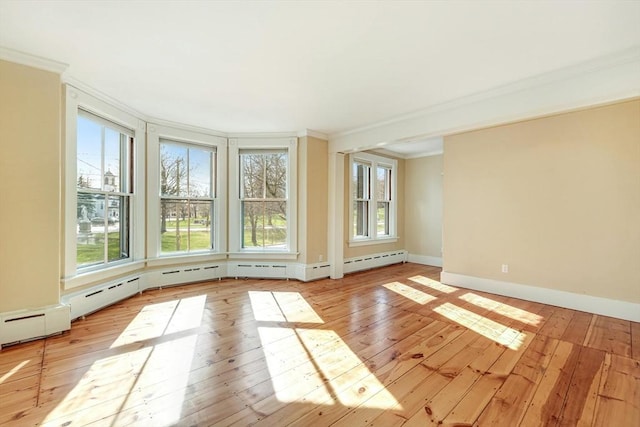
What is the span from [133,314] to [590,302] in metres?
5.51

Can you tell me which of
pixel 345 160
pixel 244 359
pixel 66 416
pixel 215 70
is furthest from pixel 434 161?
pixel 66 416

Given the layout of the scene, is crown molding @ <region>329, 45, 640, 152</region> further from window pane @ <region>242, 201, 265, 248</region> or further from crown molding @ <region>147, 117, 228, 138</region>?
crown molding @ <region>147, 117, 228, 138</region>

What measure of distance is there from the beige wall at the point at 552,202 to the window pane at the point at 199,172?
162 inches

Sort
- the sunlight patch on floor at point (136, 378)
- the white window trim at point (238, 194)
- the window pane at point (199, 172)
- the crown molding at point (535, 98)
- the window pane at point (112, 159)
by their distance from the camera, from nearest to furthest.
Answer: the sunlight patch on floor at point (136, 378) < the crown molding at point (535, 98) < the window pane at point (112, 159) < the window pane at point (199, 172) < the white window trim at point (238, 194)

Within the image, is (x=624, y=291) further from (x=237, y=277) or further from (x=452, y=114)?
(x=237, y=277)

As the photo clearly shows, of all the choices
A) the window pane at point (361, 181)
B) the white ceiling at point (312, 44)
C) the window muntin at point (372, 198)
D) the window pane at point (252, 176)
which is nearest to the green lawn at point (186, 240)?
the window pane at point (252, 176)

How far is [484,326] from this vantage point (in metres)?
3.16

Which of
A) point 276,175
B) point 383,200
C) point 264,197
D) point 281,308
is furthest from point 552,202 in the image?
point 264,197

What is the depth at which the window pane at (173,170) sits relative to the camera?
4.72 meters

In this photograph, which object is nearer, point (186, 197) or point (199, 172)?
point (186, 197)

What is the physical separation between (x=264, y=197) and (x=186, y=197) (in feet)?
4.28

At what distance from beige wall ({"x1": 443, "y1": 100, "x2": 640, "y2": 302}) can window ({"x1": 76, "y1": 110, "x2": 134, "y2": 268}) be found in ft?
16.4

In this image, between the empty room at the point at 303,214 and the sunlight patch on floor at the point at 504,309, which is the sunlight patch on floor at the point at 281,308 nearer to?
the empty room at the point at 303,214

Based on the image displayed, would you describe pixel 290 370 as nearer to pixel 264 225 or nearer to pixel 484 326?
pixel 484 326
